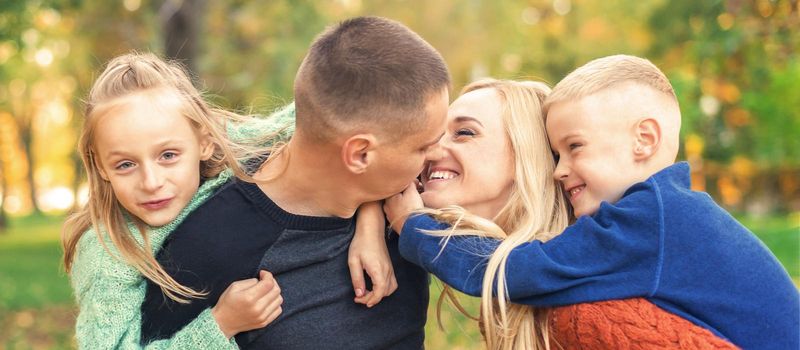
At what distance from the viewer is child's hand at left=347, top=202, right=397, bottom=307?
9.36 feet

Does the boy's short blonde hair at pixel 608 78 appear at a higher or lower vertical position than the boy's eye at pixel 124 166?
higher

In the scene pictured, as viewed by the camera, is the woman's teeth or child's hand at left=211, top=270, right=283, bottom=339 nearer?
child's hand at left=211, top=270, right=283, bottom=339

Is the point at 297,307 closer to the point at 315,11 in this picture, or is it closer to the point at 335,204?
the point at 335,204

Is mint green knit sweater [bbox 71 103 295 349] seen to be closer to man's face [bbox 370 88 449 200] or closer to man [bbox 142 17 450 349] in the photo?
man [bbox 142 17 450 349]

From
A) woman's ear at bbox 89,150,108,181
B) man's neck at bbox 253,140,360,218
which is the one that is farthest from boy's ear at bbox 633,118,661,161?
woman's ear at bbox 89,150,108,181

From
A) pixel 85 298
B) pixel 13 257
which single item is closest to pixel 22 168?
pixel 13 257

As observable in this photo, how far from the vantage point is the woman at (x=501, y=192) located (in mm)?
2705

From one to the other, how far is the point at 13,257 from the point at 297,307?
64.0ft

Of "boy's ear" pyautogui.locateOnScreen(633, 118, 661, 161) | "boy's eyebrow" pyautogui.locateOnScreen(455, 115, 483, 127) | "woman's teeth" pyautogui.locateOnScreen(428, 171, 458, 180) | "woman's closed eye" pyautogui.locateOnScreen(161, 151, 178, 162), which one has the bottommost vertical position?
"woman's teeth" pyautogui.locateOnScreen(428, 171, 458, 180)

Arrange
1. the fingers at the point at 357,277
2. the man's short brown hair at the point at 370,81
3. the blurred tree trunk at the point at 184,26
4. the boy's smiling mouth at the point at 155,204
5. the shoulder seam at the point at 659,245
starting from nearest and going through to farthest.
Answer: the shoulder seam at the point at 659,245 → the man's short brown hair at the point at 370,81 → the boy's smiling mouth at the point at 155,204 → the fingers at the point at 357,277 → the blurred tree trunk at the point at 184,26

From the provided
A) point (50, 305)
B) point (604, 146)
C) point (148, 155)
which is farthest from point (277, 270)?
point (50, 305)

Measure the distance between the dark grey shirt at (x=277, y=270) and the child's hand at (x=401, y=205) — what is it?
0.47 feet

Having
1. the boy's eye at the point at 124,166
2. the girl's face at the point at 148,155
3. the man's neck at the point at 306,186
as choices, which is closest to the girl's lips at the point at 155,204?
the girl's face at the point at 148,155

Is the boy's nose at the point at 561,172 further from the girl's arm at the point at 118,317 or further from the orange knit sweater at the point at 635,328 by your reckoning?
the girl's arm at the point at 118,317
